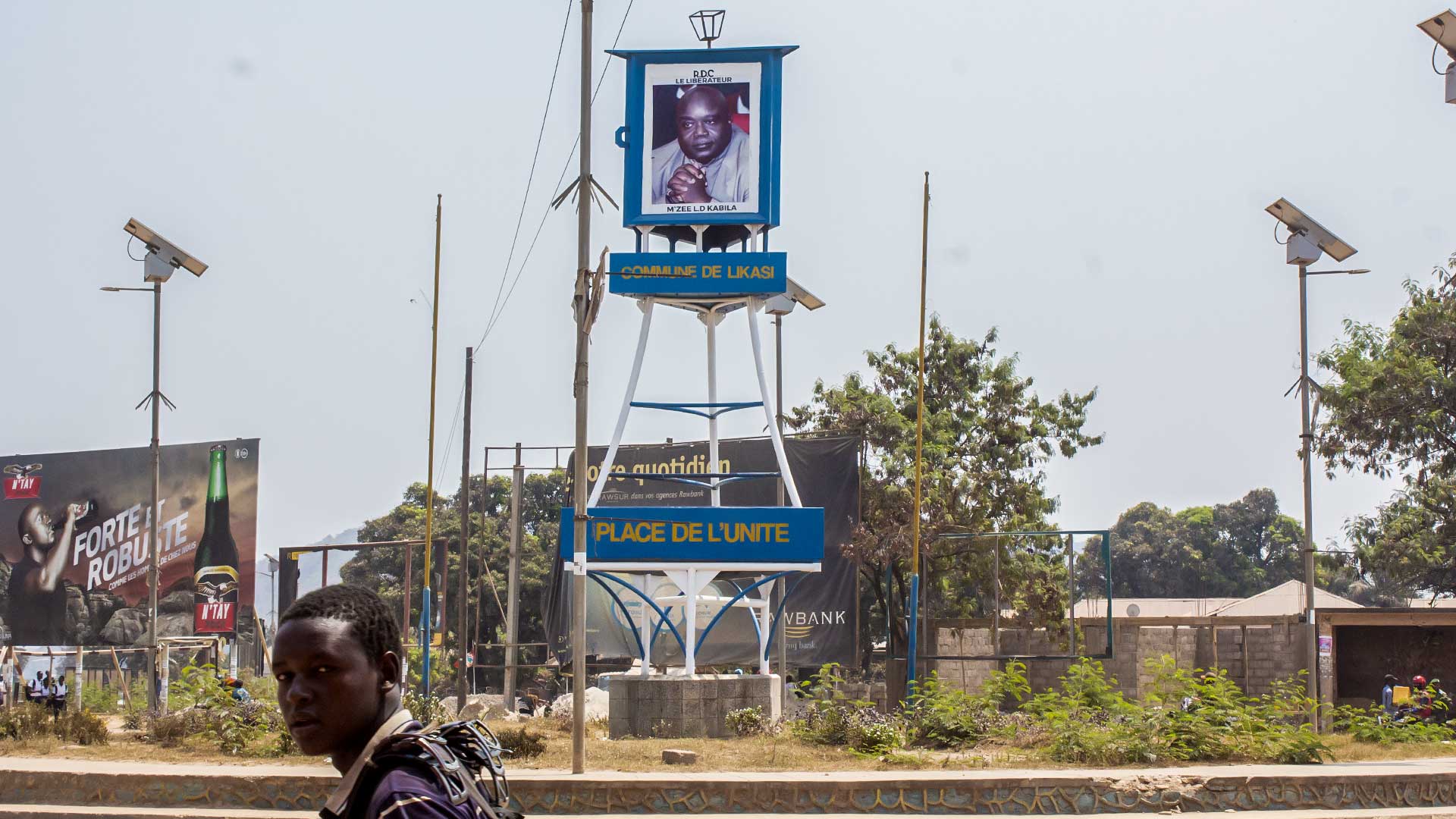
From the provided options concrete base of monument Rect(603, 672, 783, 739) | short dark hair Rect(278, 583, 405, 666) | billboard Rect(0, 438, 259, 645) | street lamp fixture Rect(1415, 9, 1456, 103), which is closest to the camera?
short dark hair Rect(278, 583, 405, 666)

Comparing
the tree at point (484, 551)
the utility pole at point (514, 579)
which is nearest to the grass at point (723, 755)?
the utility pole at point (514, 579)

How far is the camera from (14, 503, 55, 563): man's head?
47500 millimetres

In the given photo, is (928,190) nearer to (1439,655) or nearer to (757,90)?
(757,90)

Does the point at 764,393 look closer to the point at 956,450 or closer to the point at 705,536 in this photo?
the point at 705,536

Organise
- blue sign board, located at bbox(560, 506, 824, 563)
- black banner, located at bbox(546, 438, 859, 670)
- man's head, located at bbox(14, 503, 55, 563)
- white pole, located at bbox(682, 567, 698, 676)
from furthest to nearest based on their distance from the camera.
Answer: man's head, located at bbox(14, 503, 55, 563) → black banner, located at bbox(546, 438, 859, 670) → blue sign board, located at bbox(560, 506, 824, 563) → white pole, located at bbox(682, 567, 698, 676)

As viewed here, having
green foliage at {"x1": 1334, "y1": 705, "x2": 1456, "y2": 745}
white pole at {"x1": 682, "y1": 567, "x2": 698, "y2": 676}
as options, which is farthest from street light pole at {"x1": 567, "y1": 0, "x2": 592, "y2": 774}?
green foliage at {"x1": 1334, "y1": 705, "x2": 1456, "y2": 745}

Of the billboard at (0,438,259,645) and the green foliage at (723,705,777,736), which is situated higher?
the billboard at (0,438,259,645)

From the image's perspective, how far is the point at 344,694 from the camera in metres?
2.98

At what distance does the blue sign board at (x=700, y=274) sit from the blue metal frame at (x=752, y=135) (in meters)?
0.62

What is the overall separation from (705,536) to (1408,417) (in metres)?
19.3

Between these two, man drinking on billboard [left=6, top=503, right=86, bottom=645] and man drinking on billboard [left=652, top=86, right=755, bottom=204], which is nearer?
man drinking on billboard [left=652, top=86, right=755, bottom=204]

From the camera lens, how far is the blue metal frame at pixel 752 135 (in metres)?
23.4

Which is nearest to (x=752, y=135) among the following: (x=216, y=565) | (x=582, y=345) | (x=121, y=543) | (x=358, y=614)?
(x=582, y=345)

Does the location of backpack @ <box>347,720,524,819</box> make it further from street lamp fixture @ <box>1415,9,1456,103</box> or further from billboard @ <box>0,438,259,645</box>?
billboard @ <box>0,438,259,645</box>
